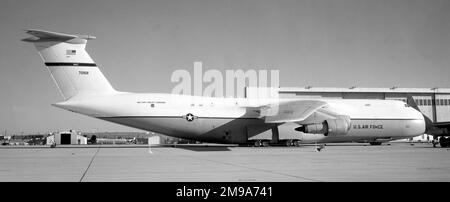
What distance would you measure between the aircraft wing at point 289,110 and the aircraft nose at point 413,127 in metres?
7.13

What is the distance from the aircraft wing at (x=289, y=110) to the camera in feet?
84.8

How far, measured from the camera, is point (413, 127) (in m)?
31.1

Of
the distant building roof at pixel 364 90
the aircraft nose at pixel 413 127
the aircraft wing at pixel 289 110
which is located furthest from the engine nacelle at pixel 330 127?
the distant building roof at pixel 364 90

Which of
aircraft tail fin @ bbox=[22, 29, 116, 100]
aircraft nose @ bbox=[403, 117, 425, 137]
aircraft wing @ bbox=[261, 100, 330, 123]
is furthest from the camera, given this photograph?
aircraft nose @ bbox=[403, 117, 425, 137]

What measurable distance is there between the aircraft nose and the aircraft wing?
713 centimetres

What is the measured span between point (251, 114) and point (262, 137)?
1.79m

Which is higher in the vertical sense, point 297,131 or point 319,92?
point 319,92

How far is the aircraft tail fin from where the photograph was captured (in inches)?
946

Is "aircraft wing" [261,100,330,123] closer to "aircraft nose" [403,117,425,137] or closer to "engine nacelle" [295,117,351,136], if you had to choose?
"engine nacelle" [295,117,351,136]

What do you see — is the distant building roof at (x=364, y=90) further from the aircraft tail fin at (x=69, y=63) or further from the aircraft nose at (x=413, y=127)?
the aircraft tail fin at (x=69, y=63)

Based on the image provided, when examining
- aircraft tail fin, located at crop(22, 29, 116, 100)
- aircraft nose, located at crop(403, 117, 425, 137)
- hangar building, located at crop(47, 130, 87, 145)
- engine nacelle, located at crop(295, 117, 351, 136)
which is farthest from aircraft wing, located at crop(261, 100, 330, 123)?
hangar building, located at crop(47, 130, 87, 145)
